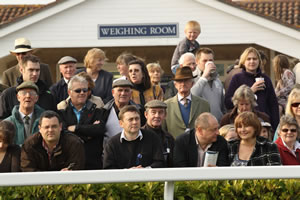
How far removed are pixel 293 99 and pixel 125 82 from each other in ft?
6.90

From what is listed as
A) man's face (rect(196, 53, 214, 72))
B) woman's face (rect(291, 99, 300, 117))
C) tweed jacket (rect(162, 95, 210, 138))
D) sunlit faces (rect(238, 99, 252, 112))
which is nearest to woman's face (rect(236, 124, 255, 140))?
sunlit faces (rect(238, 99, 252, 112))

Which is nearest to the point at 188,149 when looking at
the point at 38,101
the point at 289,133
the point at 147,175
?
the point at 289,133

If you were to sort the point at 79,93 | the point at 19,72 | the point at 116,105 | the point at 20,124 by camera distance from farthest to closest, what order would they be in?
the point at 19,72 → the point at 116,105 → the point at 79,93 → the point at 20,124

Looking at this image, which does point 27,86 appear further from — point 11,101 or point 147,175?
point 147,175

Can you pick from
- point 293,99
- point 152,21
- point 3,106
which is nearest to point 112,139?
point 3,106

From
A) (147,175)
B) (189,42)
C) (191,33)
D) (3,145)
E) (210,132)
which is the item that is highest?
(191,33)

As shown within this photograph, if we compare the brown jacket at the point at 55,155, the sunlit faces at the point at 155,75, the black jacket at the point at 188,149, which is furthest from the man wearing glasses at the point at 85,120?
the sunlit faces at the point at 155,75

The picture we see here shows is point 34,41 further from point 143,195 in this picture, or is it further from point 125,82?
point 143,195

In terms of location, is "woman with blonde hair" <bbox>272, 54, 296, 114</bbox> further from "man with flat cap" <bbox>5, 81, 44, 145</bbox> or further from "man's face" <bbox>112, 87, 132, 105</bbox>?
"man with flat cap" <bbox>5, 81, 44, 145</bbox>

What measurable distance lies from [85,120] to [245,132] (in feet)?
6.44

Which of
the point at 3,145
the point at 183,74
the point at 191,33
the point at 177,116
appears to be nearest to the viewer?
the point at 3,145

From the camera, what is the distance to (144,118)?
827cm

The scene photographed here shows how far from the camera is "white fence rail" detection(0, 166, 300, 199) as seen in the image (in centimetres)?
422

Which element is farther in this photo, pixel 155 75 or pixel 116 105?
pixel 155 75
